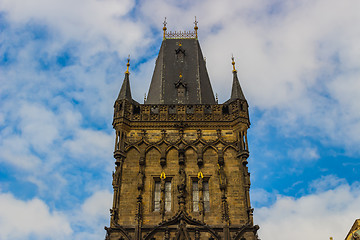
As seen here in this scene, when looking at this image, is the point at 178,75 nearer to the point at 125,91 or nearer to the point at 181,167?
the point at 125,91

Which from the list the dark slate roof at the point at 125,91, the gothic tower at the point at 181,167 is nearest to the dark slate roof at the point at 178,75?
the gothic tower at the point at 181,167

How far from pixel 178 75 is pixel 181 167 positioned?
8278mm

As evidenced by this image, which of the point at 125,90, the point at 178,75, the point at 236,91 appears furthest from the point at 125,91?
the point at 236,91

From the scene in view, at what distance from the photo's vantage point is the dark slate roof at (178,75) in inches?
1135

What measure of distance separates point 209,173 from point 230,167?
1.19m

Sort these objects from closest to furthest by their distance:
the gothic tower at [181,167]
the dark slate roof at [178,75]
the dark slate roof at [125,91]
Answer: the gothic tower at [181,167]
the dark slate roof at [125,91]
the dark slate roof at [178,75]

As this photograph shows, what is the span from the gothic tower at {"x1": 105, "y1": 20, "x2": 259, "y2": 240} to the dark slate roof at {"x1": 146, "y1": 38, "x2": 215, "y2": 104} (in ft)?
0.40

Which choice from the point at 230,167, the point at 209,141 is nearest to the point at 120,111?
the point at 209,141

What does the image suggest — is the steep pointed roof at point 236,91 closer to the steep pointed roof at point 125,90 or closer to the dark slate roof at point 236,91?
the dark slate roof at point 236,91

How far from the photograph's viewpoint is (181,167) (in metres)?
24.3

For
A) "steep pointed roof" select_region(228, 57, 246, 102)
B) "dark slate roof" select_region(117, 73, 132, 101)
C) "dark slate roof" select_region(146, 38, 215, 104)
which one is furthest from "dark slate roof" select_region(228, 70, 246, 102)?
"dark slate roof" select_region(117, 73, 132, 101)

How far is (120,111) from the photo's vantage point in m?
26.3

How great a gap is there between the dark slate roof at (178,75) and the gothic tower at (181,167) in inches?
4.8

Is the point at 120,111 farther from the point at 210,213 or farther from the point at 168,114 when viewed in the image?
the point at 210,213
